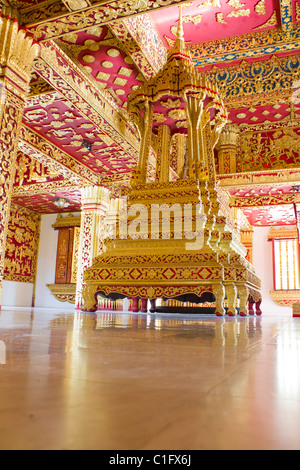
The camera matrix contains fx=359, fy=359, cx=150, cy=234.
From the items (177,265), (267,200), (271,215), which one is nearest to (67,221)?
(267,200)

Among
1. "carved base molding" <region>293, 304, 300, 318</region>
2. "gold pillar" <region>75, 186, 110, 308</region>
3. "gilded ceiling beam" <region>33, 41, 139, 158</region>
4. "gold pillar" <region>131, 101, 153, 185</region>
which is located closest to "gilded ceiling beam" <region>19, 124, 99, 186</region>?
"gold pillar" <region>75, 186, 110, 308</region>

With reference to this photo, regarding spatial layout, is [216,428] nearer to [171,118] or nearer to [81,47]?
[171,118]

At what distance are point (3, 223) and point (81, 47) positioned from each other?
2704mm

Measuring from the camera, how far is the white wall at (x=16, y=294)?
33.1 feet

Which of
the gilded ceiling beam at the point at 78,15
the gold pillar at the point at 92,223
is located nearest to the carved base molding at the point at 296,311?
the gold pillar at the point at 92,223

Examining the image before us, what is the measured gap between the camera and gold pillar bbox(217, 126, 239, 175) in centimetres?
721

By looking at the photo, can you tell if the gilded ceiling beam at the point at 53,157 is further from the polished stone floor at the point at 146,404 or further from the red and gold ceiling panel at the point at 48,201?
the polished stone floor at the point at 146,404

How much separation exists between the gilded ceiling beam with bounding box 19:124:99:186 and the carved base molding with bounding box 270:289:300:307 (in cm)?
656

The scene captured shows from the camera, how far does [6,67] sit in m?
3.24

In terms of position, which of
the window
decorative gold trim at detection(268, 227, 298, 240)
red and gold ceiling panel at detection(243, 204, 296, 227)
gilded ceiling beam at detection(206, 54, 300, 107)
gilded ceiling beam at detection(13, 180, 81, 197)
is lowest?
the window

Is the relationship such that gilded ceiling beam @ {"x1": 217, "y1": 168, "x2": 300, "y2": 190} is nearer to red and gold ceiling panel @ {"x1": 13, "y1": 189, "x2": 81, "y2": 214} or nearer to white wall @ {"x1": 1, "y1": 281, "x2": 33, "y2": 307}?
red and gold ceiling panel @ {"x1": 13, "y1": 189, "x2": 81, "y2": 214}

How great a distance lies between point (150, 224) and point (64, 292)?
7.93 m

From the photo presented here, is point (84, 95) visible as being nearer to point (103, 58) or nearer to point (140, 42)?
point (103, 58)

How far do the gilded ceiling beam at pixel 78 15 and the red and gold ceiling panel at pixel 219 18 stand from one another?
172cm
